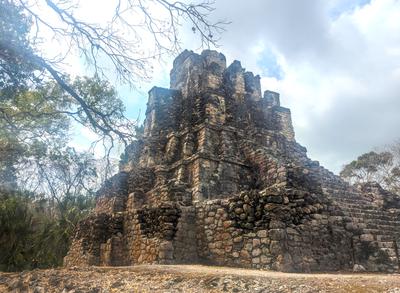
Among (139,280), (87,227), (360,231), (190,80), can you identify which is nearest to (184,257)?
(139,280)

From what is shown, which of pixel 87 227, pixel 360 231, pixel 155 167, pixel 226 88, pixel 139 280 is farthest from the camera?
pixel 226 88

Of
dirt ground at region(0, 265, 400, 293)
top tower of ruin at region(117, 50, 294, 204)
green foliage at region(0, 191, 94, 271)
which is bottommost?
dirt ground at region(0, 265, 400, 293)

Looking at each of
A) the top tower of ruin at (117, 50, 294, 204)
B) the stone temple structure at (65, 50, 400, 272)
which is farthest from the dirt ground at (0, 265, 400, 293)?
the top tower of ruin at (117, 50, 294, 204)

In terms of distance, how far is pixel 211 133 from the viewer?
14.1 meters

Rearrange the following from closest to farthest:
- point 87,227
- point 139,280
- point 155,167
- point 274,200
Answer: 1. point 139,280
2. point 274,200
3. point 87,227
4. point 155,167

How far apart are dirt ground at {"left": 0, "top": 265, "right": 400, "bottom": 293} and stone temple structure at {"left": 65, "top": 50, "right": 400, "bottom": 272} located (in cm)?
212

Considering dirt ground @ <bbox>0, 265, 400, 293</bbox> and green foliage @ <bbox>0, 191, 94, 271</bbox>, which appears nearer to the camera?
dirt ground @ <bbox>0, 265, 400, 293</bbox>

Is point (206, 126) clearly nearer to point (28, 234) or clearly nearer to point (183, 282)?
point (28, 234)

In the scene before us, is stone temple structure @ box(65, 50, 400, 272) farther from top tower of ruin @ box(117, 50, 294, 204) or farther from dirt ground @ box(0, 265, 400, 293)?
dirt ground @ box(0, 265, 400, 293)

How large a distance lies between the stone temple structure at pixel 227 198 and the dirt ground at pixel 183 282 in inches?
83.5

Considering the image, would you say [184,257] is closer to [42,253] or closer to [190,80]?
[42,253]

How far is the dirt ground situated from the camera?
3.71 metres

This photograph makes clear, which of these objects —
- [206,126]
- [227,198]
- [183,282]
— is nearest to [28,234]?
[206,126]

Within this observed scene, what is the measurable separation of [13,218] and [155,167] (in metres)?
6.37
